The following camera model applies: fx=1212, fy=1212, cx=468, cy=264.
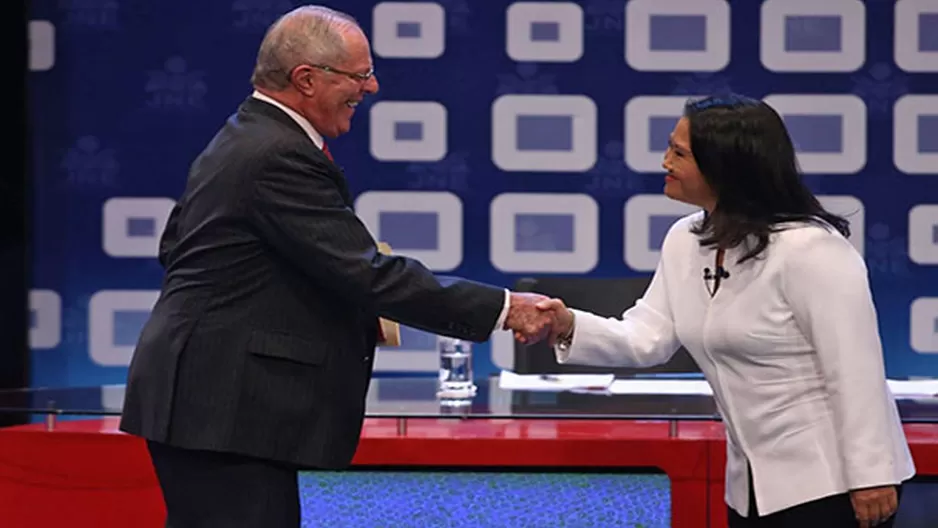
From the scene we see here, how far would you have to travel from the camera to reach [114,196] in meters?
4.56

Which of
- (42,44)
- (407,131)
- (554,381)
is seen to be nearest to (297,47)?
(554,381)

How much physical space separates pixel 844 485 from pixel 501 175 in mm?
2620

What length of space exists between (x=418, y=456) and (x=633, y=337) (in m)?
0.52

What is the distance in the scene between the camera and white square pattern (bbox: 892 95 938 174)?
4.38 meters

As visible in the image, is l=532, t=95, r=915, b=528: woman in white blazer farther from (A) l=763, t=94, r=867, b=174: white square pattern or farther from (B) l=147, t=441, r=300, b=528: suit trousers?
(A) l=763, t=94, r=867, b=174: white square pattern

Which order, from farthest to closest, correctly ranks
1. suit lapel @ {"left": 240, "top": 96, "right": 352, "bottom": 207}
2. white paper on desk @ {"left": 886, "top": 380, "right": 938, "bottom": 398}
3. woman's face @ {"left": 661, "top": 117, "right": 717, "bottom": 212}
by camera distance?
white paper on desk @ {"left": 886, "top": 380, "right": 938, "bottom": 398} → woman's face @ {"left": 661, "top": 117, "right": 717, "bottom": 212} → suit lapel @ {"left": 240, "top": 96, "right": 352, "bottom": 207}

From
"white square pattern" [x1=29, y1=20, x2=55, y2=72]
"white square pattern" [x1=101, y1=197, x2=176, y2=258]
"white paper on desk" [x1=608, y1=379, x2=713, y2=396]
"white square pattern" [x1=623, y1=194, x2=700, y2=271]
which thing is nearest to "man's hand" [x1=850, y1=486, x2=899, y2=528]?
"white paper on desk" [x1=608, y1=379, x2=713, y2=396]

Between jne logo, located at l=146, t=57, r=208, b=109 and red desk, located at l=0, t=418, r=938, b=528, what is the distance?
2.03m

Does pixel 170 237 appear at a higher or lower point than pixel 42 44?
lower

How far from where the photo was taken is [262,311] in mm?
1992

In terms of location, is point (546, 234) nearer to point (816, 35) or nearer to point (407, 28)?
point (407, 28)

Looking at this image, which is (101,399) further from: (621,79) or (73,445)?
(621,79)

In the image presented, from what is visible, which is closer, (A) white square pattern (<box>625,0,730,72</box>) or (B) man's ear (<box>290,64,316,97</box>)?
(B) man's ear (<box>290,64,316,97</box>)

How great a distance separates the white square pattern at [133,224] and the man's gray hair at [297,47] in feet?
8.22
